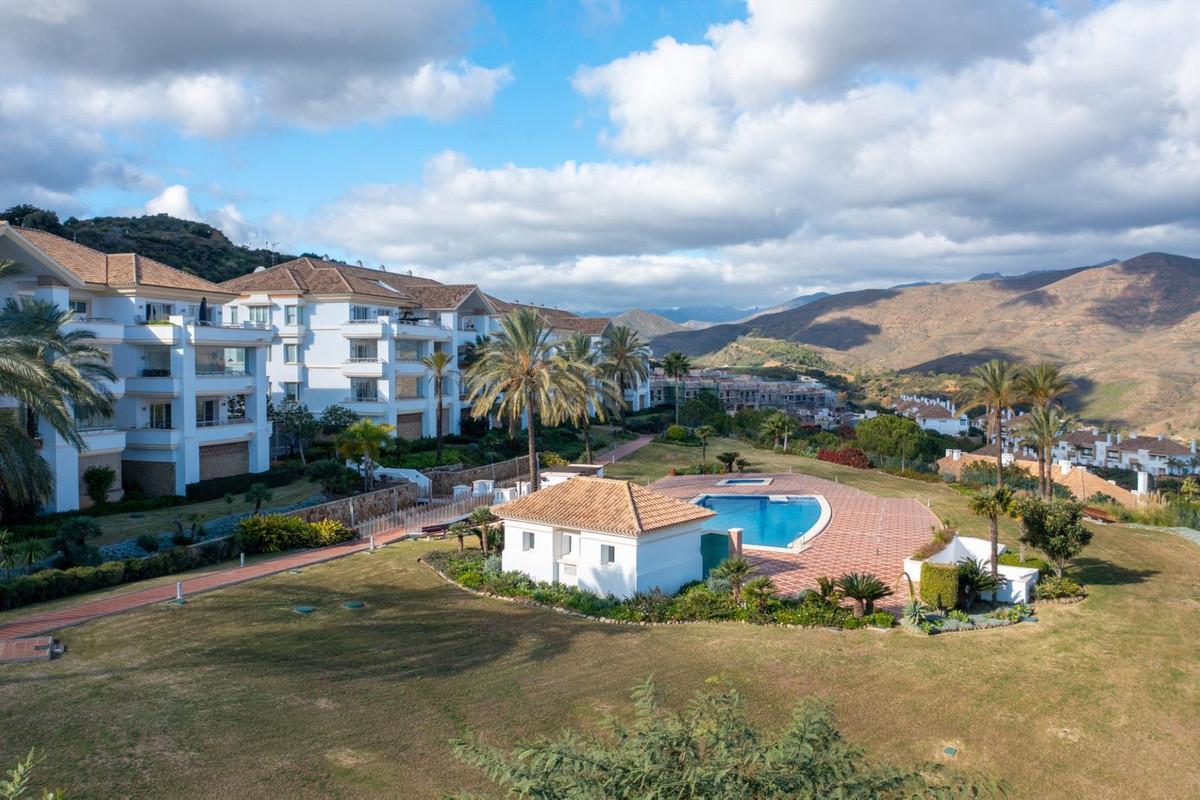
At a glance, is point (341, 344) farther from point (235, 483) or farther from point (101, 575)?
point (101, 575)

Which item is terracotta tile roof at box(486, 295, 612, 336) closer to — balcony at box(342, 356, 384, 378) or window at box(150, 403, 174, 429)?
balcony at box(342, 356, 384, 378)

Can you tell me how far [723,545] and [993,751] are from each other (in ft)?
43.3

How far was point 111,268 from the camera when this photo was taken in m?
38.2

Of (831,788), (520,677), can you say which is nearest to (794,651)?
(520,677)

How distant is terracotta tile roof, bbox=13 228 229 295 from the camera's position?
119 ft

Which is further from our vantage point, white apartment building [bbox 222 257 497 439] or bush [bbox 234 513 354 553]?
white apartment building [bbox 222 257 497 439]

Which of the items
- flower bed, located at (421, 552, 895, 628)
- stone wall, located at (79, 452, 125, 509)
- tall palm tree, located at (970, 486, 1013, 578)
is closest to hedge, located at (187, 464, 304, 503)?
stone wall, located at (79, 452, 125, 509)

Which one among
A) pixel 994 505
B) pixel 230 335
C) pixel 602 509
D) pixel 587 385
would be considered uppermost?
pixel 230 335

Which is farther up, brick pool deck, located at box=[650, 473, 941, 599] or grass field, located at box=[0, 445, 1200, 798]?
grass field, located at box=[0, 445, 1200, 798]

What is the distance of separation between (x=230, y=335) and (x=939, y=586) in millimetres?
33991

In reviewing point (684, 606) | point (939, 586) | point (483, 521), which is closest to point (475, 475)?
point (483, 521)

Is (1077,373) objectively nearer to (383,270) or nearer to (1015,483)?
(1015,483)

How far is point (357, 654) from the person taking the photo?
1681 cm

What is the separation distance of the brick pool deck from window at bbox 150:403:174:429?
945 inches
